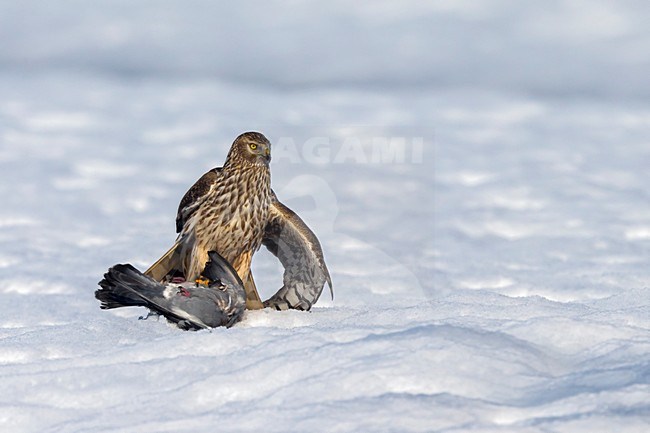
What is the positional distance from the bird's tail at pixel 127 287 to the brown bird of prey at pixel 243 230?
2.82 ft

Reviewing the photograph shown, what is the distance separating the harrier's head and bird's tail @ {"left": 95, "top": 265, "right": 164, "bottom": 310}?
1276 mm

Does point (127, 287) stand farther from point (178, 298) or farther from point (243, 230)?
point (243, 230)

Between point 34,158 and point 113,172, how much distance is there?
1.10m

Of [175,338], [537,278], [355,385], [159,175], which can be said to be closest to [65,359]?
[175,338]

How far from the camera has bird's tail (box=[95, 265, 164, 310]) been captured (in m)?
4.73

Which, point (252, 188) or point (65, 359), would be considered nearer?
point (65, 359)

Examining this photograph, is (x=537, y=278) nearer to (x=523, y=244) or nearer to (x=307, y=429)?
(x=523, y=244)

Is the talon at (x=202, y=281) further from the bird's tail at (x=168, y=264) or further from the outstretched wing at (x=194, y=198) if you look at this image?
the outstretched wing at (x=194, y=198)

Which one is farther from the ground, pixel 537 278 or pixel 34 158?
pixel 34 158

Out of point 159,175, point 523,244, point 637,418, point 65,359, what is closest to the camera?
point 637,418

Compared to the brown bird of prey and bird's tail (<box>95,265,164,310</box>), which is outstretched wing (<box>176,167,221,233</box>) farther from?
bird's tail (<box>95,265,164,310</box>)

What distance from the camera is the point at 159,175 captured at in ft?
37.3

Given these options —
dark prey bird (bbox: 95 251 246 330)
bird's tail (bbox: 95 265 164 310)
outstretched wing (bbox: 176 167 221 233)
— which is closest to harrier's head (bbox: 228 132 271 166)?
outstretched wing (bbox: 176 167 221 233)

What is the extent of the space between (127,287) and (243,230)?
1.09 m
